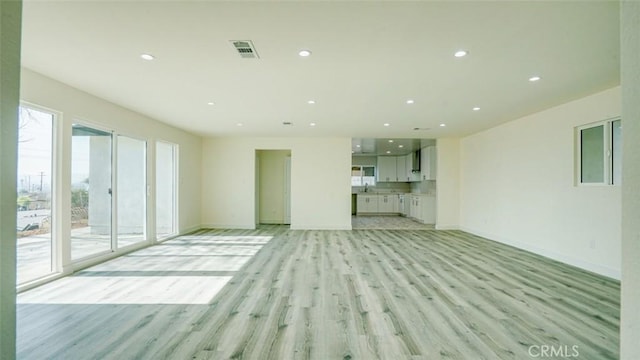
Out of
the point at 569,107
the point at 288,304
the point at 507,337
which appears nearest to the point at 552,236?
the point at 569,107

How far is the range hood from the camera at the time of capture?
1077cm

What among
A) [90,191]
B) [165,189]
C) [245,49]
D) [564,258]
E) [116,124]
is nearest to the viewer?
[245,49]

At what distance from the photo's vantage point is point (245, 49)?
2.92 m

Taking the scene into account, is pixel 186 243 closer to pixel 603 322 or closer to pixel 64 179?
pixel 64 179

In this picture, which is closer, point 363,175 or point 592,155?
point 592,155

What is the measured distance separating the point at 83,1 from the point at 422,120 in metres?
5.43

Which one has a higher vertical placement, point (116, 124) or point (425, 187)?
point (116, 124)

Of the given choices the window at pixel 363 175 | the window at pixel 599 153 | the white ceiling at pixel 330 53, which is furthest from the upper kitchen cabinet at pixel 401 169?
the window at pixel 599 153

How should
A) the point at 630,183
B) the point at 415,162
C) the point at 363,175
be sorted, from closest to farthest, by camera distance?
the point at 630,183 < the point at 415,162 < the point at 363,175

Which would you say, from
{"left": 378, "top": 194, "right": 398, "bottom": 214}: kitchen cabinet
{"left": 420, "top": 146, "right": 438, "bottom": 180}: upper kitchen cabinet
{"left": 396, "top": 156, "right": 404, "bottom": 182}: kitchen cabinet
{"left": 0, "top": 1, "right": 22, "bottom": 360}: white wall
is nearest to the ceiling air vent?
{"left": 0, "top": 1, "right": 22, "bottom": 360}: white wall

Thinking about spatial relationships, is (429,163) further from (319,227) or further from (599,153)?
(599,153)

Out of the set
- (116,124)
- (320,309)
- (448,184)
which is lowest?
(320,309)

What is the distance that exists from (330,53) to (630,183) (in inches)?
102

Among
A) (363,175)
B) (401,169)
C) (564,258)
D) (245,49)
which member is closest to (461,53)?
(245,49)
